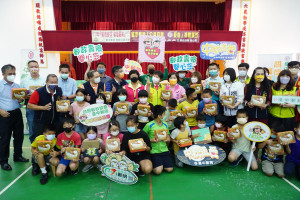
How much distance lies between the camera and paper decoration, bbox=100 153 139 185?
10.2 ft

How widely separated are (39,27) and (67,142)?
7335 millimetres

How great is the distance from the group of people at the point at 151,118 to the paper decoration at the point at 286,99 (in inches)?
4.7

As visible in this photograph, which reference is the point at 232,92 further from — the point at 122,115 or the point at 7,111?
the point at 7,111

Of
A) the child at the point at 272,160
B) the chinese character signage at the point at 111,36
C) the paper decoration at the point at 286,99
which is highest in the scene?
the chinese character signage at the point at 111,36

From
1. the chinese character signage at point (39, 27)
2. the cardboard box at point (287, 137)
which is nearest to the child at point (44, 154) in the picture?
the cardboard box at point (287, 137)

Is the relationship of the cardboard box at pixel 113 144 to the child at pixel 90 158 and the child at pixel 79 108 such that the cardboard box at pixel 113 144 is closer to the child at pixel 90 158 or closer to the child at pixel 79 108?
the child at pixel 90 158

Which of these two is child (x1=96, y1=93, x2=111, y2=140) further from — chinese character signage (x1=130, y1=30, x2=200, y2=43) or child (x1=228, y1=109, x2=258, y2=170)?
chinese character signage (x1=130, y1=30, x2=200, y2=43)

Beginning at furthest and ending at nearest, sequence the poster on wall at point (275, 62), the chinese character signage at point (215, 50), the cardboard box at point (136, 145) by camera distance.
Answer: the poster on wall at point (275, 62) < the chinese character signage at point (215, 50) < the cardboard box at point (136, 145)

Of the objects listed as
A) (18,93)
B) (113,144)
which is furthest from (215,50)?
(18,93)

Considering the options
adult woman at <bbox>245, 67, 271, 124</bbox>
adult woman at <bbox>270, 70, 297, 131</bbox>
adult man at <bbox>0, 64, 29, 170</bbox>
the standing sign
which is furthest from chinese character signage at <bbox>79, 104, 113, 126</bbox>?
adult woman at <bbox>270, 70, 297, 131</bbox>

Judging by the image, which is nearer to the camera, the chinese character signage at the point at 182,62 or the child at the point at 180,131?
the child at the point at 180,131

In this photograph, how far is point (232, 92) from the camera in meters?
3.85

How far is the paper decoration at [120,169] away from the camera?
3117 mm

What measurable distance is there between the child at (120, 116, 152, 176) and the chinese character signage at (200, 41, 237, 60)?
3352 mm
